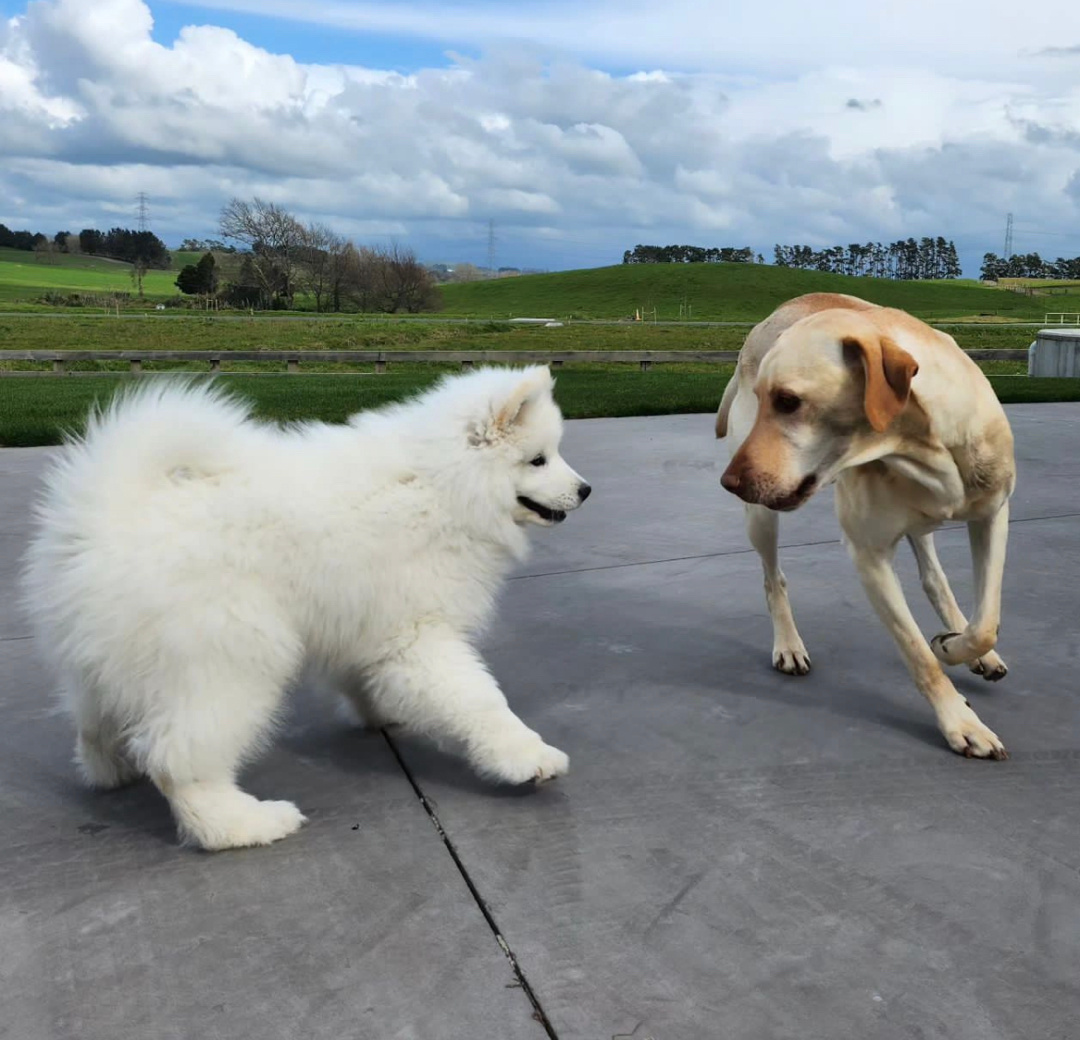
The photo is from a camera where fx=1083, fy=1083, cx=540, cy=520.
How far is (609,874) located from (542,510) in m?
1.15

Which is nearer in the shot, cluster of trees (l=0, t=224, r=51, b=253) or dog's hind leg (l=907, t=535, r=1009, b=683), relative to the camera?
dog's hind leg (l=907, t=535, r=1009, b=683)

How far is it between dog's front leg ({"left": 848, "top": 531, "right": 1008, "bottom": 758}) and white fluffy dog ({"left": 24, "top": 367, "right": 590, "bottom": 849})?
1104 millimetres

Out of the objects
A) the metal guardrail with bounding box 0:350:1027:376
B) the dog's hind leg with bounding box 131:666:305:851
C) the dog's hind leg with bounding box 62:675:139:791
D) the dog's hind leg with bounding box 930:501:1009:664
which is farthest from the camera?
the metal guardrail with bounding box 0:350:1027:376

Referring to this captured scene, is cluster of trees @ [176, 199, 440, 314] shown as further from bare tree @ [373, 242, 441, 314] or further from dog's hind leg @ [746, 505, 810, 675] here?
dog's hind leg @ [746, 505, 810, 675]

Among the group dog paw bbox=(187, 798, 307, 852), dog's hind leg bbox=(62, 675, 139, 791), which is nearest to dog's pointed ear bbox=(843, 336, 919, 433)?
dog paw bbox=(187, 798, 307, 852)

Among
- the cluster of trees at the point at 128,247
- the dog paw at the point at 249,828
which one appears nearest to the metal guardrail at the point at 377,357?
the dog paw at the point at 249,828

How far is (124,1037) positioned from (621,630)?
2.90m

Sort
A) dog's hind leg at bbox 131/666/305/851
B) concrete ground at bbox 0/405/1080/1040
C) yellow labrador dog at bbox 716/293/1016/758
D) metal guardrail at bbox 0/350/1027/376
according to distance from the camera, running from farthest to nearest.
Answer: metal guardrail at bbox 0/350/1027/376 < yellow labrador dog at bbox 716/293/1016/758 < dog's hind leg at bbox 131/666/305/851 < concrete ground at bbox 0/405/1080/1040

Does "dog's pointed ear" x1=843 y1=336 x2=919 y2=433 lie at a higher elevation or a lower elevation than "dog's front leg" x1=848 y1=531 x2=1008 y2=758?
higher

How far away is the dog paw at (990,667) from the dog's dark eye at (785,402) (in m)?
1.36

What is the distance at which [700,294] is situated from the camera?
276ft

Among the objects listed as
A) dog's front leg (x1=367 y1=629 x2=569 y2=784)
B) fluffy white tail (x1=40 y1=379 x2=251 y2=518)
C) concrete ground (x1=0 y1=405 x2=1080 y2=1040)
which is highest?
fluffy white tail (x1=40 y1=379 x2=251 y2=518)

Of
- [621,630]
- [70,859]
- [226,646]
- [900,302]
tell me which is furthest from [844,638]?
[900,302]

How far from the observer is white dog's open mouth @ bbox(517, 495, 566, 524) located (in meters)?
3.37
